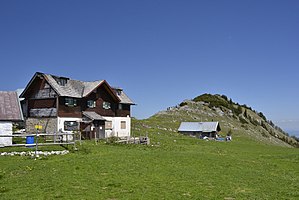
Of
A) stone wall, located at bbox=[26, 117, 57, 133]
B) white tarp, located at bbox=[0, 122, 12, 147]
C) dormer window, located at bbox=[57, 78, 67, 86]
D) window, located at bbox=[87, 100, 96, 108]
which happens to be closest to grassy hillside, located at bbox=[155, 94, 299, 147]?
window, located at bbox=[87, 100, 96, 108]

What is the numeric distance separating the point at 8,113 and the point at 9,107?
3.52 feet

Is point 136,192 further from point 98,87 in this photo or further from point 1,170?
point 98,87

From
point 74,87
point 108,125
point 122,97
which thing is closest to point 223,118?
point 122,97

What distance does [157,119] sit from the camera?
4208 inches

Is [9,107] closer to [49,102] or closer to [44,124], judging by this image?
[49,102]

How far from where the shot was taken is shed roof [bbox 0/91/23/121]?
33.6 metres

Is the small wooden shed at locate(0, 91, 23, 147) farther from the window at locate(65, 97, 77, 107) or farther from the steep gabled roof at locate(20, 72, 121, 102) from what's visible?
the window at locate(65, 97, 77, 107)

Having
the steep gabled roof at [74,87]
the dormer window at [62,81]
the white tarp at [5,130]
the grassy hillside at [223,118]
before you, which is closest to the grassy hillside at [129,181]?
the white tarp at [5,130]

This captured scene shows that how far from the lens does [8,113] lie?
3394 centimetres

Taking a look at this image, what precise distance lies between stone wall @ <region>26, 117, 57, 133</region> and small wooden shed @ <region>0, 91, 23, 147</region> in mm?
13073

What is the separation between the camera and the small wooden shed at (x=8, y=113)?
108 feet

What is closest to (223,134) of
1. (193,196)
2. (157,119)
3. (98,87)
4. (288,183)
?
(157,119)

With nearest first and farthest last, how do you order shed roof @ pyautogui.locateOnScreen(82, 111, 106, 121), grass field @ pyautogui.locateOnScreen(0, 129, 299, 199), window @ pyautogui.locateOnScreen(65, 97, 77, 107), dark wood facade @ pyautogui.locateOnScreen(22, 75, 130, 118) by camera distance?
grass field @ pyautogui.locateOnScreen(0, 129, 299, 199) → dark wood facade @ pyautogui.locateOnScreen(22, 75, 130, 118) → window @ pyautogui.locateOnScreen(65, 97, 77, 107) → shed roof @ pyautogui.locateOnScreen(82, 111, 106, 121)

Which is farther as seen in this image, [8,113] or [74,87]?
[74,87]
